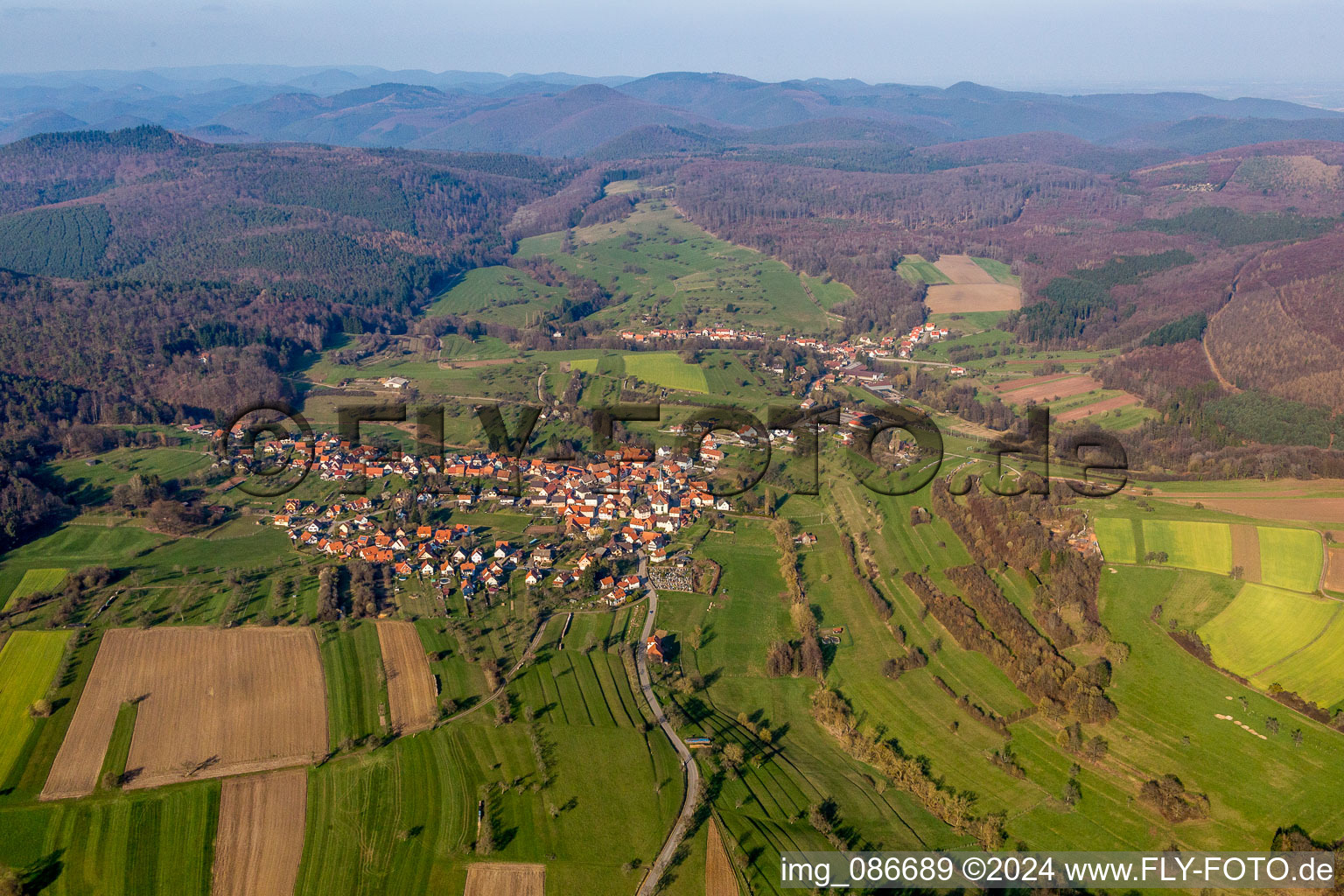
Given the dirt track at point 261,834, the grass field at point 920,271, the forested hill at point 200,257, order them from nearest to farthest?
1. the dirt track at point 261,834
2. the forested hill at point 200,257
3. the grass field at point 920,271

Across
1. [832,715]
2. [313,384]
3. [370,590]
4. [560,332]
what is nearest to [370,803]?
[370,590]

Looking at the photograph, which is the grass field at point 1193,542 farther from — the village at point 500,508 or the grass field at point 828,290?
the grass field at point 828,290

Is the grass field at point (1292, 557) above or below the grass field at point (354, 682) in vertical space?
above

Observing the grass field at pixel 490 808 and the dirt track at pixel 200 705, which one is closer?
the grass field at pixel 490 808

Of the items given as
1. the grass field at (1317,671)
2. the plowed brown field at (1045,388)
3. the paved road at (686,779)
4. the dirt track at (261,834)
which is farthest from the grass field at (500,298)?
the grass field at (1317,671)

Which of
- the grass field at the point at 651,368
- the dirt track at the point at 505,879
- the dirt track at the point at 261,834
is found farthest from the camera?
the grass field at the point at 651,368

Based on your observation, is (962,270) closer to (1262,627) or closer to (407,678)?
(1262,627)

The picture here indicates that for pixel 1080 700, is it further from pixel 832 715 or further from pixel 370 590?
pixel 370 590
